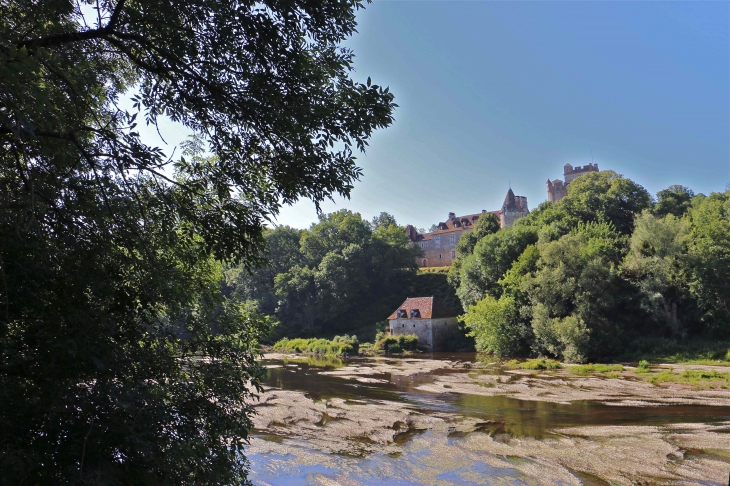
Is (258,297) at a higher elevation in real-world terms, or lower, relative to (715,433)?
higher

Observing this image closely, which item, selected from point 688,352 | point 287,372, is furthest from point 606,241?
point 287,372

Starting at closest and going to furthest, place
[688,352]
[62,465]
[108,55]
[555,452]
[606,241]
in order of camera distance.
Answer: [62,465] → [108,55] → [555,452] → [688,352] → [606,241]

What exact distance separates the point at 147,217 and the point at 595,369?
30.5 m

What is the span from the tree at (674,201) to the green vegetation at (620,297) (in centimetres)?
1145

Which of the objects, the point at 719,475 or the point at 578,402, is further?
the point at 578,402

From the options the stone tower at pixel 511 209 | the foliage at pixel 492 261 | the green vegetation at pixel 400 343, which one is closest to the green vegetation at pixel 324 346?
the green vegetation at pixel 400 343

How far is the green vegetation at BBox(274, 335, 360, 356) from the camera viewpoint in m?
48.4

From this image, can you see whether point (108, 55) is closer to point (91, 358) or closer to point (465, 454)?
point (91, 358)

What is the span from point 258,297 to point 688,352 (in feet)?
166

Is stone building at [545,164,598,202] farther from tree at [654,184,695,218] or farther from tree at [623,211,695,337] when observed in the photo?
tree at [623,211,695,337]

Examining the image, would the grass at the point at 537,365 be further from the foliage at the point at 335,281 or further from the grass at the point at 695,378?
the foliage at the point at 335,281

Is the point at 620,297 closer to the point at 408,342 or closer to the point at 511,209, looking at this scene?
the point at 408,342

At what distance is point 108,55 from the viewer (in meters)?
7.82

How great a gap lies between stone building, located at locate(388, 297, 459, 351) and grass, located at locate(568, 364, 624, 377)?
61.7 feet
